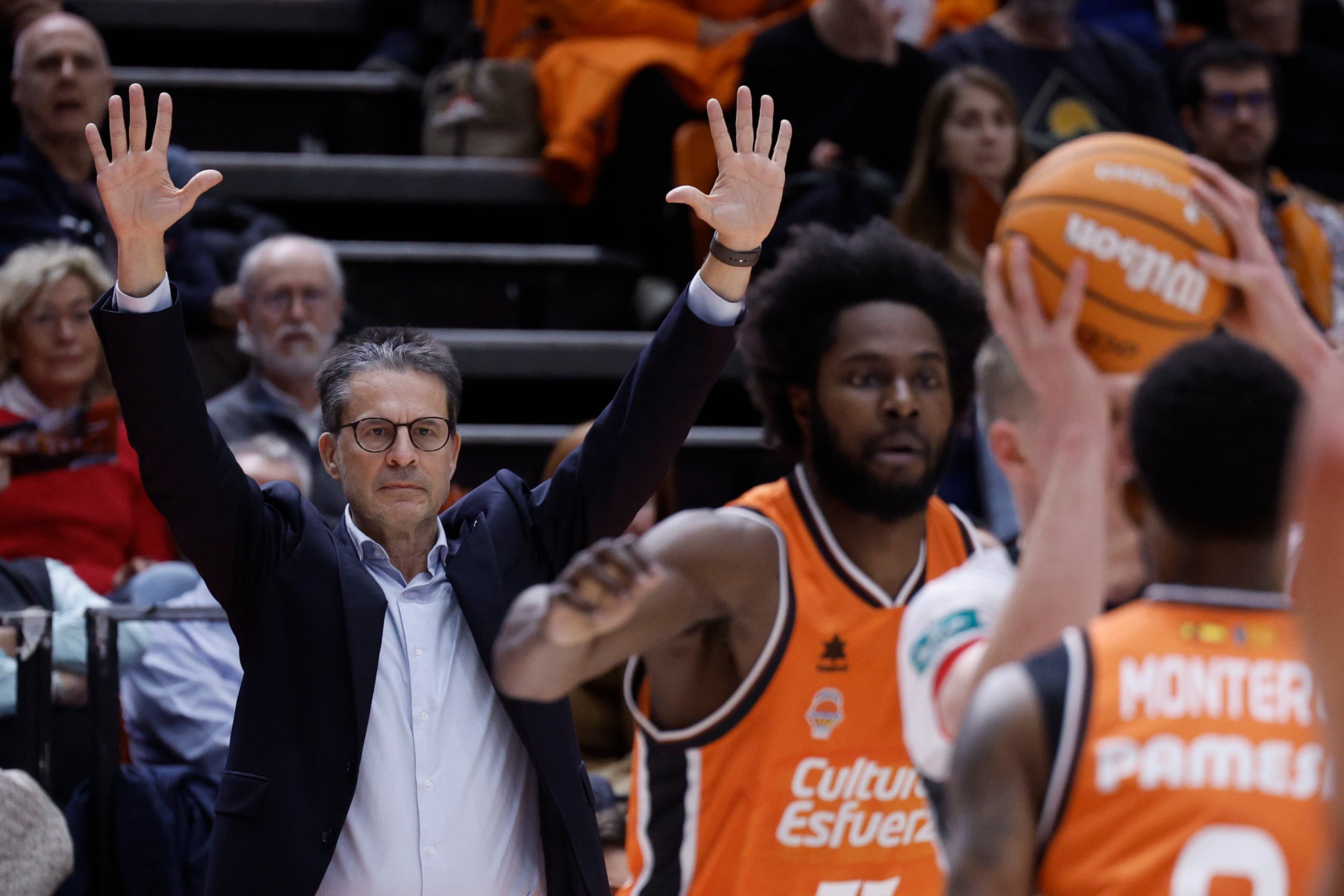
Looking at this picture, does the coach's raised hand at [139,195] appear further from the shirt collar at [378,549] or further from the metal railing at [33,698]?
the metal railing at [33,698]

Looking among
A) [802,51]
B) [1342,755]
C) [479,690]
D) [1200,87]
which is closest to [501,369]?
[802,51]

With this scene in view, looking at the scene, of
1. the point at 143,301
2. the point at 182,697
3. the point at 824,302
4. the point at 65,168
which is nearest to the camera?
the point at 143,301

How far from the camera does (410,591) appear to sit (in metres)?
2.93

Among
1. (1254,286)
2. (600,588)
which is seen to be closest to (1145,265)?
(1254,286)

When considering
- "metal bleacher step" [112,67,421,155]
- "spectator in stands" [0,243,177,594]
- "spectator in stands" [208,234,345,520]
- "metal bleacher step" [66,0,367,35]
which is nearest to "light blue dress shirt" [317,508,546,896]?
"spectator in stands" [0,243,177,594]

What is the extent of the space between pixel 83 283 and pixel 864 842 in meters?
3.09

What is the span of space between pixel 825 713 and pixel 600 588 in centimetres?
73

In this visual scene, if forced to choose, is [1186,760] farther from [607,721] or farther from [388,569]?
[607,721]

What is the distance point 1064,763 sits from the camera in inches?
70.9

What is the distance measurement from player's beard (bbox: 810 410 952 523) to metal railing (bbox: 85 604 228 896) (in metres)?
1.59

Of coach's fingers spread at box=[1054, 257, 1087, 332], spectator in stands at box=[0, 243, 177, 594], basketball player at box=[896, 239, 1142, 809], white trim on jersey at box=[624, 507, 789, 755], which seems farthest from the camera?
spectator in stands at box=[0, 243, 177, 594]

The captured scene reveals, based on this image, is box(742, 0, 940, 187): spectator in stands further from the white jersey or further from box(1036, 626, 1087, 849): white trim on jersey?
box(1036, 626, 1087, 849): white trim on jersey

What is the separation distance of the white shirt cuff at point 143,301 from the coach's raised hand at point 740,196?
890 mm

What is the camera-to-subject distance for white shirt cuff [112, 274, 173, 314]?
2.69m
